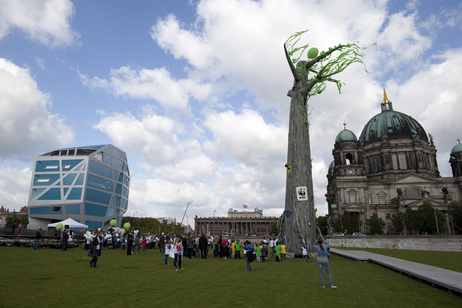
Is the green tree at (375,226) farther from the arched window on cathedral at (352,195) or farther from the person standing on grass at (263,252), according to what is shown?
the person standing on grass at (263,252)

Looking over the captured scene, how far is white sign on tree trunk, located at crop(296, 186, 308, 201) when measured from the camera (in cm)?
A: 2542

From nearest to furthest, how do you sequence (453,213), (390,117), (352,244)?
1. (352,244)
2. (453,213)
3. (390,117)

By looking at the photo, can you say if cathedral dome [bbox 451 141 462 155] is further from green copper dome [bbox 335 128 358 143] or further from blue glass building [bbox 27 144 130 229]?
blue glass building [bbox 27 144 130 229]

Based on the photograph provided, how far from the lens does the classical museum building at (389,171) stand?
262 feet

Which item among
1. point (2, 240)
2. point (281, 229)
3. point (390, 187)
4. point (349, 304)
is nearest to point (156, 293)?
point (349, 304)

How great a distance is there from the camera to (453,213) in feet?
231

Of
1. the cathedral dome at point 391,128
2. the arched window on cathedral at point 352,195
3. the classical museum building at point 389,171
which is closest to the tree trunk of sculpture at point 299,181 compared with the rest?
the classical museum building at point 389,171

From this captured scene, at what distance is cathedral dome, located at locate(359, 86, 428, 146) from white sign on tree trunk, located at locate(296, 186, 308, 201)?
76923 millimetres

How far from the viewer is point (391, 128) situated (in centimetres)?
9262

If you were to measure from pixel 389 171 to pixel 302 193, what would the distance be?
7377cm

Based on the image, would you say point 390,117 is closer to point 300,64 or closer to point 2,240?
point 300,64

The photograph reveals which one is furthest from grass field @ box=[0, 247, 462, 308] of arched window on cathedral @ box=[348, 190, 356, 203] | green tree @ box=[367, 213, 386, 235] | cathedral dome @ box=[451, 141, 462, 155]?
cathedral dome @ box=[451, 141, 462, 155]

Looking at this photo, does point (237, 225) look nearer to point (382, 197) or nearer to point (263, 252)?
point (382, 197)

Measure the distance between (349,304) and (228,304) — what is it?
327 cm
